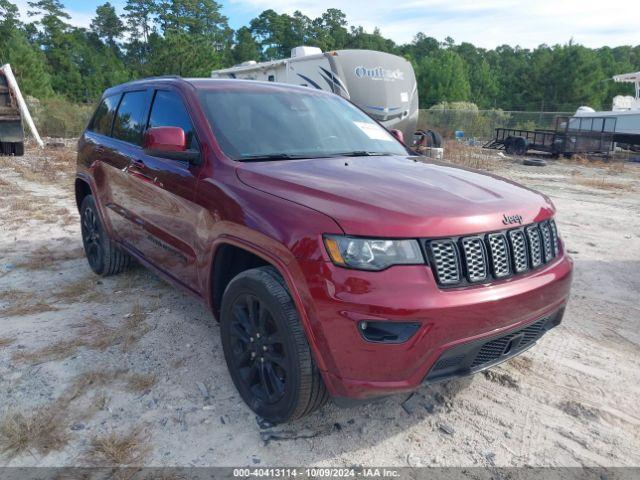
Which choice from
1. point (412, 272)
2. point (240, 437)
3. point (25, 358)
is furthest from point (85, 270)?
point (412, 272)

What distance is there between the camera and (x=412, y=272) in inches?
82.7

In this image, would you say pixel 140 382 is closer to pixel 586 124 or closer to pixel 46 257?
pixel 46 257

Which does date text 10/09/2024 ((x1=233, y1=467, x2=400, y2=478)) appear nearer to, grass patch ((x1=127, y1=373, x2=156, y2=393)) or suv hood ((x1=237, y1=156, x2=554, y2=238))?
grass patch ((x1=127, y1=373, x2=156, y2=393))

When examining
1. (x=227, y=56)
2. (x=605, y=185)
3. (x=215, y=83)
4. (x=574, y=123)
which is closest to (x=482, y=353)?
(x=215, y=83)

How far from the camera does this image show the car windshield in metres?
3.03

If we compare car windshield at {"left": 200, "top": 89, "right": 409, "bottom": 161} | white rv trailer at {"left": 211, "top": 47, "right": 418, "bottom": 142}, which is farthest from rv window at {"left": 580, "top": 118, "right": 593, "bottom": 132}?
car windshield at {"left": 200, "top": 89, "right": 409, "bottom": 161}

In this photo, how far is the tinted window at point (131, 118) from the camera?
3.86 m

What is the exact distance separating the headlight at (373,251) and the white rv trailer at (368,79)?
10.7m

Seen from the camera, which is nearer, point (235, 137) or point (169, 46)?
point (235, 137)

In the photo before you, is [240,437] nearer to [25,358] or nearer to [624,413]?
[25,358]

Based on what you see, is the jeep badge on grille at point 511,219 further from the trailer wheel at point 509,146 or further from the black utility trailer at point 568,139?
the trailer wheel at point 509,146

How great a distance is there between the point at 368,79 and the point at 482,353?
11.3 m

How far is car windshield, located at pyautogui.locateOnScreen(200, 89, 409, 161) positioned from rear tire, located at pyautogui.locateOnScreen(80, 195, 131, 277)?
1.86 m

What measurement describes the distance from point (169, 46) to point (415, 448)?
152 ft
